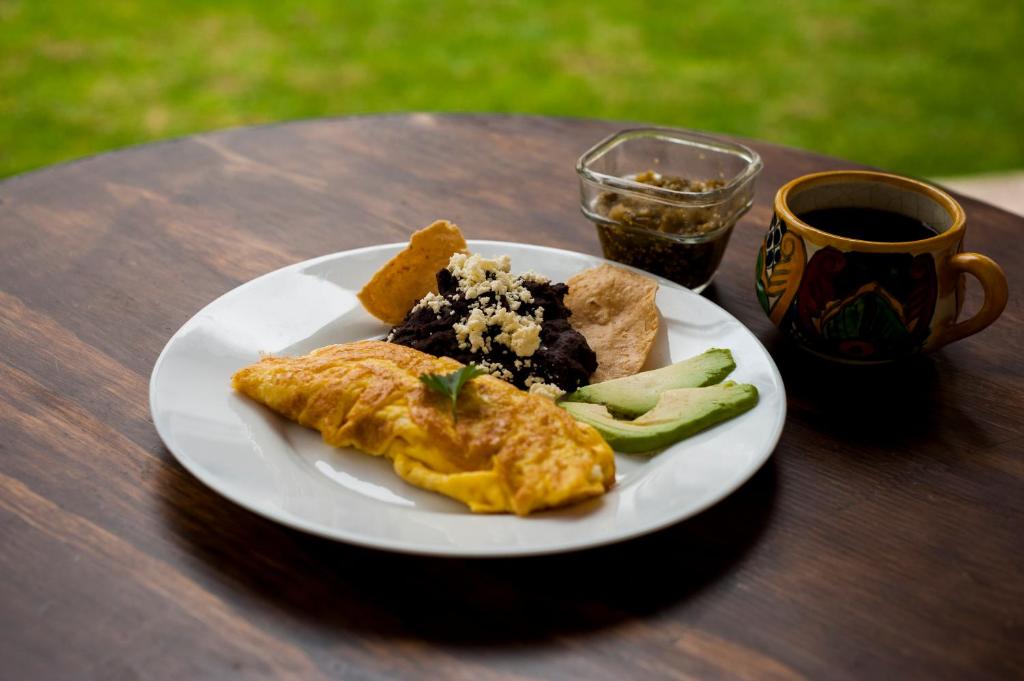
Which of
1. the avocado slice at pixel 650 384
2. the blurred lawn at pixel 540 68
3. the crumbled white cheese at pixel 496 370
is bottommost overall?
the blurred lawn at pixel 540 68

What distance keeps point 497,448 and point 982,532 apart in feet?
2.73

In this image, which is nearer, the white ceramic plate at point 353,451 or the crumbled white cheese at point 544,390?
the white ceramic plate at point 353,451

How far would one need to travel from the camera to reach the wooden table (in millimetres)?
1468

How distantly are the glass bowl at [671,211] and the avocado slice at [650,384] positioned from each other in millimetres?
379

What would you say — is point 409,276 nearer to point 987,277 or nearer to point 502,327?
point 502,327

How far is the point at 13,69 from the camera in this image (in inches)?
242

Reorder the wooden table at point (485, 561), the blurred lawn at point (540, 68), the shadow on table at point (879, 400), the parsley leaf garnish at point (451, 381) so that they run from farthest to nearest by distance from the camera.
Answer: the blurred lawn at point (540, 68) < the shadow on table at point (879, 400) < the parsley leaf garnish at point (451, 381) < the wooden table at point (485, 561)

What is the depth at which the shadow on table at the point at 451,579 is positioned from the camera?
1.51m

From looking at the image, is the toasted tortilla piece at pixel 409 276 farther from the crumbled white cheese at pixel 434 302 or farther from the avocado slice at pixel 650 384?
the avocado slice at pixel 650 384

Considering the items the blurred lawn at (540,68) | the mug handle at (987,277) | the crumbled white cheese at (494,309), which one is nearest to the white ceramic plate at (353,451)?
the crumbled white cheese at (494,309)

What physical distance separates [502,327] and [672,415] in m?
0.40

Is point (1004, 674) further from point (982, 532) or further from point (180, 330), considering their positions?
point (180, 330)

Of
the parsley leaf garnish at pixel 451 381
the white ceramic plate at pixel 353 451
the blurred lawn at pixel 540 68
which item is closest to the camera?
the white ceramic plate at pixel 353 451

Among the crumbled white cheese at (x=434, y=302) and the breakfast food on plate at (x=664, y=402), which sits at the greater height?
the crumbled white cheese at (x=434, y=302)
